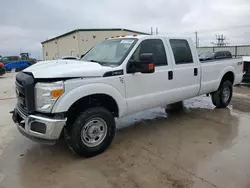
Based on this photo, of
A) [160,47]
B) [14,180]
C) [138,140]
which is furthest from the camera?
[160,47]

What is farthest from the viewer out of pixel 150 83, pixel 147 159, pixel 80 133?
pixel 150 83

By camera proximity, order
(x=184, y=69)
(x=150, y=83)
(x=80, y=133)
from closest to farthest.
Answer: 1. (x=80, y=133)
2. (x=150, y=83)
3. (x=184, y=69)

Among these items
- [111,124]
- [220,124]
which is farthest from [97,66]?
[220,124]

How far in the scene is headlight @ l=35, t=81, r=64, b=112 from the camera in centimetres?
314

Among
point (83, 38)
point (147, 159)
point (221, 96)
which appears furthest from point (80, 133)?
point (83, 38)

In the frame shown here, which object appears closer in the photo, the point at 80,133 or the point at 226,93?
the point at 80,133

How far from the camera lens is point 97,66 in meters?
3.70

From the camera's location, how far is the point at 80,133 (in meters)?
3.41

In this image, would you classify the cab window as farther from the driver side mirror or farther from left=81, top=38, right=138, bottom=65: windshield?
the driver side mirror

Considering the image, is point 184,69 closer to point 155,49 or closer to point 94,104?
point 155,49

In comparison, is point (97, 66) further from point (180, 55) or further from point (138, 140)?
point (180, 55)

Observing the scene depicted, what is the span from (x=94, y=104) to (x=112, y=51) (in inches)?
47.0

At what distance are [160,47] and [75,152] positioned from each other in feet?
8.61

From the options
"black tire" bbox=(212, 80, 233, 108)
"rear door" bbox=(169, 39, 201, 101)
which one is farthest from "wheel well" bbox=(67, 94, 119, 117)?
"black tire" bbox=(212, 80, 233, 108)
